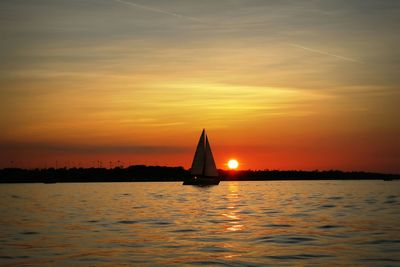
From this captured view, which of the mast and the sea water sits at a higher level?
the mast

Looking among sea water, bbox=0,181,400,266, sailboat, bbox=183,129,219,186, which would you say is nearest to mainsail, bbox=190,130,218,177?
sailboat, bbox=183,129,219,186

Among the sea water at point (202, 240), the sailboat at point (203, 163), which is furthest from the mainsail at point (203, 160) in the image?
the sea water at point (202, 240)

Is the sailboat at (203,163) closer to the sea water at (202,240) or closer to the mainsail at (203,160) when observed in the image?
the mainsail at (203,160)

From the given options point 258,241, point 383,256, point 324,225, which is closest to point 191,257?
point 258,241

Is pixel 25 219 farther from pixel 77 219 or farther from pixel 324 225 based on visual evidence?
pixel 324 225

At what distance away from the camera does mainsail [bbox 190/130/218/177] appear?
14712 centimetres

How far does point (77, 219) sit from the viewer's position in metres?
52.7

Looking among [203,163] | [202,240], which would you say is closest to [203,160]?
[203,163]

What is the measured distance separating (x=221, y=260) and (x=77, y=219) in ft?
89.2

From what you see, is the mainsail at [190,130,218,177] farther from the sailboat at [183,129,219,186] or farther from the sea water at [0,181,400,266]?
the sea water at [0,181,400,266]

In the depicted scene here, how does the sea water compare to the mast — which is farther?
the mast

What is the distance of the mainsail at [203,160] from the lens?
14712 cm

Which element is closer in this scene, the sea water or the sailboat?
the sea water

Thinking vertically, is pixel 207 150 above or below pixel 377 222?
above
